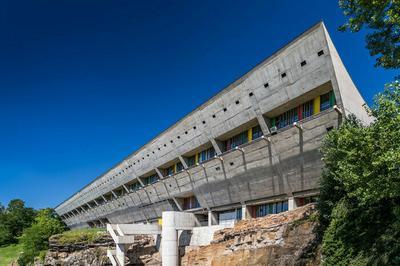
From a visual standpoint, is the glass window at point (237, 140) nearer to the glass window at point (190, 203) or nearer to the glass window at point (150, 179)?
the glass window at point (190, 203)

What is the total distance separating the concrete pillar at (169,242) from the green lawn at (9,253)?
50.6 metres

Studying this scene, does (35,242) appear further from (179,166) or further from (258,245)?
(258,245)

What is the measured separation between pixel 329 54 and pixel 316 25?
205 centimetres

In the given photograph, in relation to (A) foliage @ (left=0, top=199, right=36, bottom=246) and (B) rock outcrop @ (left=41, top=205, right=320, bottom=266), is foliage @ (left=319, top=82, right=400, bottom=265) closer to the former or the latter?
(B) rock outcrop @ (left=41, top=205, right=320, bottom=266)

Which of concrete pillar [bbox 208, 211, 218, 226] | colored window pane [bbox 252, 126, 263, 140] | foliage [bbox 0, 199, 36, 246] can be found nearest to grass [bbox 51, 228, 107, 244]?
concrete pillar [bbox 208, 211, 218, 226]

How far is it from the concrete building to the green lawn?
4032cm

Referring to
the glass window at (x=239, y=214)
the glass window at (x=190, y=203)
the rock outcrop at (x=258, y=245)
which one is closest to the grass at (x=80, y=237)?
the rock outcrop at (x=258, y=245)

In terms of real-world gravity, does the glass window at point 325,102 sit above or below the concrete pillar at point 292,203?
above

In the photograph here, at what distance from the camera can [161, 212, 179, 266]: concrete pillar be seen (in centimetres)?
3003

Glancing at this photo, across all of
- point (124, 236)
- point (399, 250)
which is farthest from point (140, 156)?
point (399, 250)

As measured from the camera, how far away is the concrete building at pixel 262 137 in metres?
24.3

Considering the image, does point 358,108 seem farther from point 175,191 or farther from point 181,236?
point 175,191

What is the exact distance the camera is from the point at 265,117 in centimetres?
2947

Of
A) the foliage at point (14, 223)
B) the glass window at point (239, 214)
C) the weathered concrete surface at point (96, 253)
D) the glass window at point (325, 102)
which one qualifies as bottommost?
the weathered concrete surface at point (96, 253)
